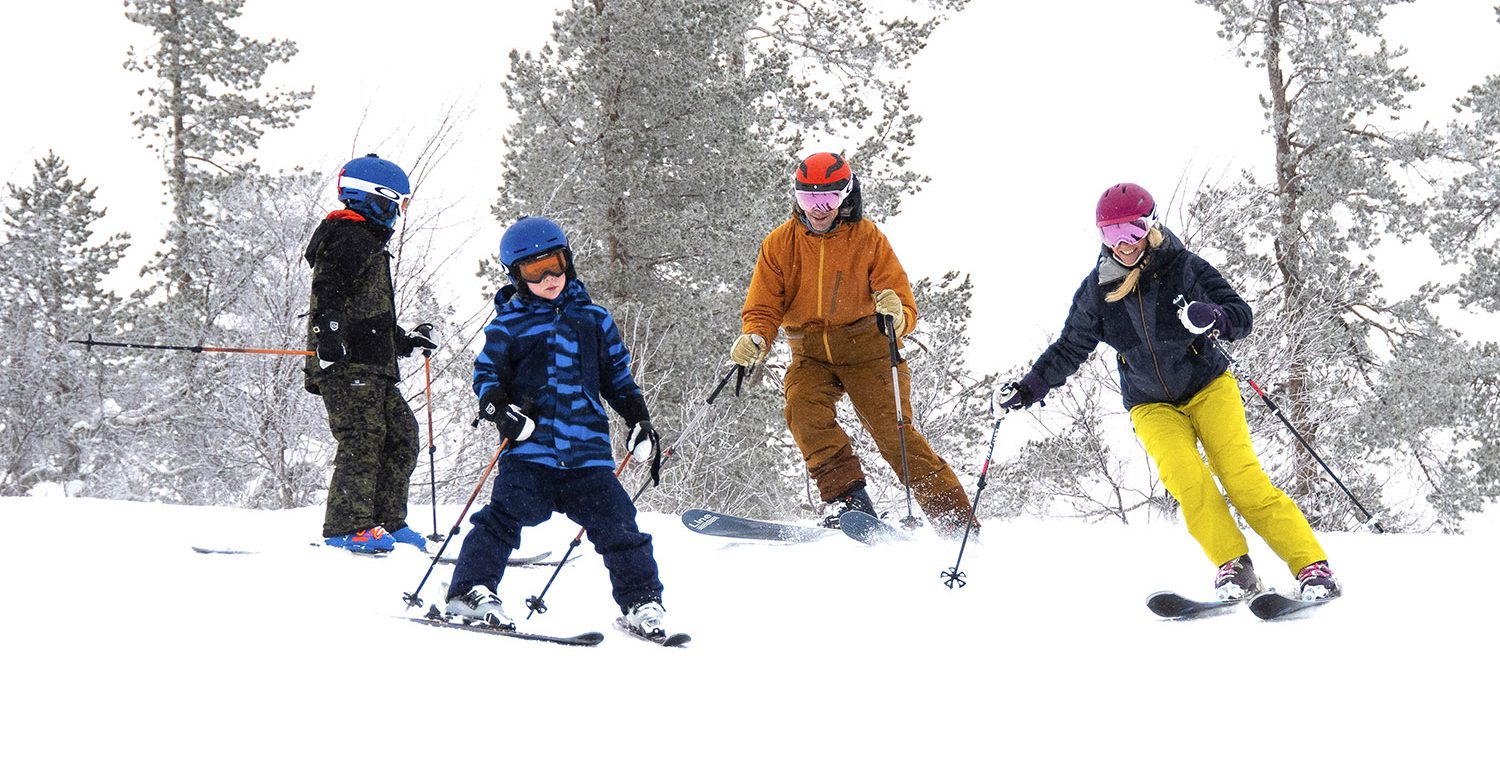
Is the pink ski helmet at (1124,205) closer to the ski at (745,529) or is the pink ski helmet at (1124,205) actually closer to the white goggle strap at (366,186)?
the ski at (745,529)

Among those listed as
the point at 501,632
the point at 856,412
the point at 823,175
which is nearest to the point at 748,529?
the point at 856,412

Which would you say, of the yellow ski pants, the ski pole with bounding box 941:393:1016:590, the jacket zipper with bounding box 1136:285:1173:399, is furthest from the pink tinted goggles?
the ski pole with bounding box 941:393:1016:590

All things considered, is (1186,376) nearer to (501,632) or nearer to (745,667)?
(745,667)

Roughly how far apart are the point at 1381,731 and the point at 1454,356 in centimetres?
1693

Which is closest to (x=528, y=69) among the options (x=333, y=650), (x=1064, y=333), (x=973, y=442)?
(x=973, y=442)

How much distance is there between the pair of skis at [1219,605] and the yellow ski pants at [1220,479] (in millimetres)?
238

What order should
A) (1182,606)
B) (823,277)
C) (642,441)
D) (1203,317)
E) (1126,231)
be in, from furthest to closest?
(823,277), (1126,231), (1203,317), (1182,606), (642,441)

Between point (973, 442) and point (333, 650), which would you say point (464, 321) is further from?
point (333, 650)

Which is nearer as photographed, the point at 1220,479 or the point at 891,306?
the point at 1220,479

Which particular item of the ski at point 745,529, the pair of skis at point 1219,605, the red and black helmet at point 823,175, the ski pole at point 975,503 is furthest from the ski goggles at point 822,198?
the pair of skis at point 1219,605

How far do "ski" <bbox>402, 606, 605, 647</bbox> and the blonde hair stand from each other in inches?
94.4

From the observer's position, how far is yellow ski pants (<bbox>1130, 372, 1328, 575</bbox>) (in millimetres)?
4188

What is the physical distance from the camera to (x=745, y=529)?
20.1 feet

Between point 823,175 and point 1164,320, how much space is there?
1.79 m
